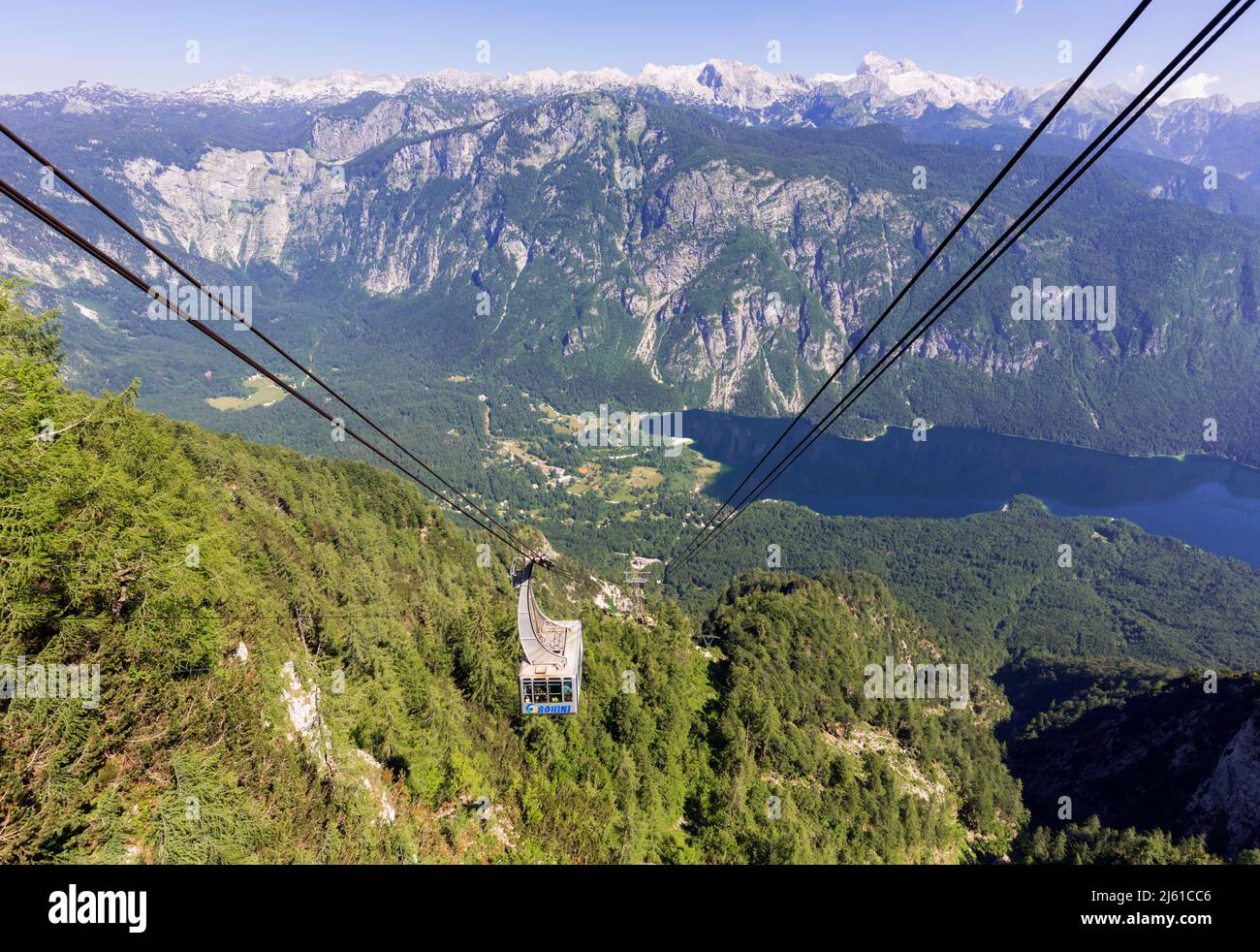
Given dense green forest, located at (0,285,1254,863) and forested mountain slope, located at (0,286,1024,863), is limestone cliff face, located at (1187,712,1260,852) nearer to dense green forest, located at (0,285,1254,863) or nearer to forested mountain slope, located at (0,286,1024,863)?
dense green forest, located at (0,285,1254,863)

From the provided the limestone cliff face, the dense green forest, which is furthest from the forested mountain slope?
the limestone cliff face

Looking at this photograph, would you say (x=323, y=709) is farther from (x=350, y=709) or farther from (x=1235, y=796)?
(x=1235, y=796)

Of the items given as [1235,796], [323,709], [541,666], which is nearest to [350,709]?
[323,709]
